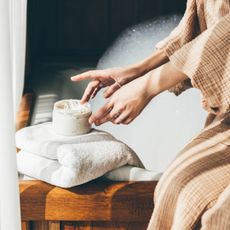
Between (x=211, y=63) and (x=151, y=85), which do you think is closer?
(x=211, y=63)

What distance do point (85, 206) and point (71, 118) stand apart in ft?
0.87

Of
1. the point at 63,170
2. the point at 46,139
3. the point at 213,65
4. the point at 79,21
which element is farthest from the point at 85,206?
the point at 79,21

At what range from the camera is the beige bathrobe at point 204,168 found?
1.07 metres

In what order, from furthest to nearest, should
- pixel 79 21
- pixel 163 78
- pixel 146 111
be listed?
pixel 79 21, pixel 146 111, pixel 163 78

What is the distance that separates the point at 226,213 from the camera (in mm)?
1021

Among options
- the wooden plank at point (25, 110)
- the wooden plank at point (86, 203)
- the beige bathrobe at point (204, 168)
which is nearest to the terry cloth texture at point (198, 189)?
the beige bathrobe at point (204, 168)

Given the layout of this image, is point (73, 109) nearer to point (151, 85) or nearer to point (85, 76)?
point (85, 76)

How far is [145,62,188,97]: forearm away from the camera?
1.28 m

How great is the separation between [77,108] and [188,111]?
2.72ft

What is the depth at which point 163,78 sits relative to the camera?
130 centimetres

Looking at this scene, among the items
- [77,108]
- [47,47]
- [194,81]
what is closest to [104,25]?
[47,47]

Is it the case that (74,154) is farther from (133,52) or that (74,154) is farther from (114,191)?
(133,52)

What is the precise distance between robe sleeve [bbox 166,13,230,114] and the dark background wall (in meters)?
2.12

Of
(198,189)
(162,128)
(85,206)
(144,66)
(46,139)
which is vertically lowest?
(162,128)
